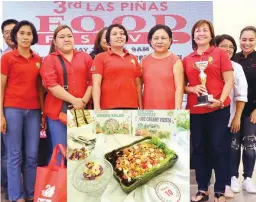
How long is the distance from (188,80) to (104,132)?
691mm

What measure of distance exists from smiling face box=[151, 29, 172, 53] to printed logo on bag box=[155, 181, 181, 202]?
2.81ft

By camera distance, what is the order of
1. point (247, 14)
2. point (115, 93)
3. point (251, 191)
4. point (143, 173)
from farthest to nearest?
point (247, 14)
point (251, 191)
point (115, 93)
point (143, 173)

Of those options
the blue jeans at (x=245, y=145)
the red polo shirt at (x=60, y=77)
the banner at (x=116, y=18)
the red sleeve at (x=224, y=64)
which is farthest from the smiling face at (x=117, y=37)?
the banner at (x=116, y=18)

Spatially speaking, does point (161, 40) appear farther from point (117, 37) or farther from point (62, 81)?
point (62, 81)

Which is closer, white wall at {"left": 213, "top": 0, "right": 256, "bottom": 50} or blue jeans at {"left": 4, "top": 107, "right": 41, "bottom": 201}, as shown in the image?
blue jeans at {"left": 4, "top": 107, "right": 41, "bottom": 201}

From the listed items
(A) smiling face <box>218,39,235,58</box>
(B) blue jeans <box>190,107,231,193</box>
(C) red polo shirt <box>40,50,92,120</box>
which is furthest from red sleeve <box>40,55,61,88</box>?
(A) smiling face <box>218,39,235,58</box>

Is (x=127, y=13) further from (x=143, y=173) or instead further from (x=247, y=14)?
(x=143, y=173)

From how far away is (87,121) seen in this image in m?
2.39

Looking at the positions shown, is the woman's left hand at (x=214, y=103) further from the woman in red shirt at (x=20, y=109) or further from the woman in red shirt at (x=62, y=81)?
the woman in red shirt at (x=20, y=109)

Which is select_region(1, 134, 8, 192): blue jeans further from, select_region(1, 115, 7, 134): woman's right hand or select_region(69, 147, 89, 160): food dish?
select_region(69, 147, 89, 160): food dish

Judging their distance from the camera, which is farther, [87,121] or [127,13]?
[127,13]

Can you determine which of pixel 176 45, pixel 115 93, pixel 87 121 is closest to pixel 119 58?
pixel 115 93

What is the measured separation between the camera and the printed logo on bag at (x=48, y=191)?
2396 millimetres

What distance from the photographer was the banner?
4.53 metres
